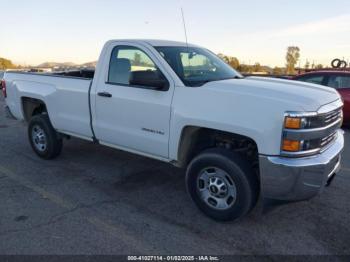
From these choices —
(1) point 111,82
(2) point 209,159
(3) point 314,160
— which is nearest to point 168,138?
(2) point 209,159

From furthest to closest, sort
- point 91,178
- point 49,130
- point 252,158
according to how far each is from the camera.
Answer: point 49,130, point 91,178, point 252,158

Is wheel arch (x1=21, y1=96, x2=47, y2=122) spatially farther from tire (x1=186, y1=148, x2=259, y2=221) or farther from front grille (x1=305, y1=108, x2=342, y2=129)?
front grille (x1=305, y1=108, x2=342, y2=129)

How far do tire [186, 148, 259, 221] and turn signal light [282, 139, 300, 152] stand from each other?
0.51m

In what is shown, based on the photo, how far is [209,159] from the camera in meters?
3.70

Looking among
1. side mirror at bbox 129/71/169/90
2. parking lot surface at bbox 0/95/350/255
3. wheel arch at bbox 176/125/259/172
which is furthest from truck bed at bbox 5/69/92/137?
wheel arch at bbox 176/125/259/172

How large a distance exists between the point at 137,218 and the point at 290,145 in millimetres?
1840

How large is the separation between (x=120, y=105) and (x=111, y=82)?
0.39 metres

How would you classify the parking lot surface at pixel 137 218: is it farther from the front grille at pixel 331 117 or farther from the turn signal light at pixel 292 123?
the front grille at pixel 331 117

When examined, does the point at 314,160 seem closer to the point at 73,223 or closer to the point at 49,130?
the point at 73,223

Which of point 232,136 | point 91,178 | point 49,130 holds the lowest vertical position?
point 91,178

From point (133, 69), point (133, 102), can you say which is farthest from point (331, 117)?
point (133, 69)

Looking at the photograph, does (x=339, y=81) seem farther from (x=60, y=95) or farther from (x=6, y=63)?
(x=6, y=63)

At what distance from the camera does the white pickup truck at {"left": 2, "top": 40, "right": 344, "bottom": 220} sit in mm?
3246

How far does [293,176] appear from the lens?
10.5 ft
